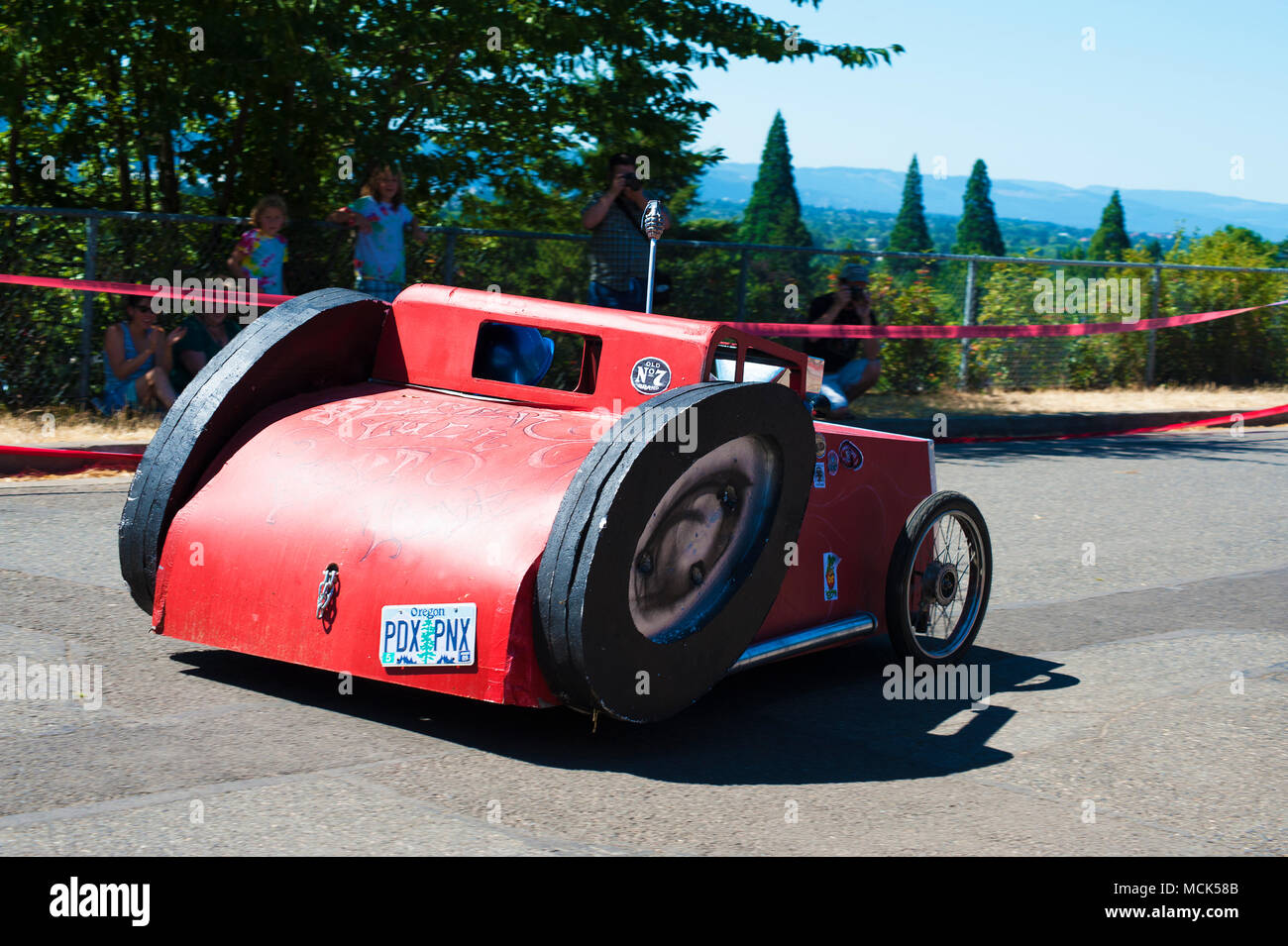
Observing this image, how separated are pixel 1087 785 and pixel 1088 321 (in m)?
14.1

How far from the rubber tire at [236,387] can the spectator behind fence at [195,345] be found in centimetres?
531

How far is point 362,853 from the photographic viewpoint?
3.54m

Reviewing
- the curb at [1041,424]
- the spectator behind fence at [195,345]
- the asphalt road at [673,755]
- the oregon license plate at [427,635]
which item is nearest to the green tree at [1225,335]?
the curb at [1041,424]

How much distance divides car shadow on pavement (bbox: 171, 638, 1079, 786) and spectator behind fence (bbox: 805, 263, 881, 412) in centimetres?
706

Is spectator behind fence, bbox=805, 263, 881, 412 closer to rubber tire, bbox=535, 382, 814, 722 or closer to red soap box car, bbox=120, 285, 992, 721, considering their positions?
red soap box car, bbox=120, 285, 992, 721

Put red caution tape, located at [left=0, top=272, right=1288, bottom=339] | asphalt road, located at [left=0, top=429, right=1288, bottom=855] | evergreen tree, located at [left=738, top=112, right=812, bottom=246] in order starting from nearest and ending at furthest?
asphalt road, located at [left=0, top=429, right=1288, bottom=855] → red caution tape, located at [left=0, top=272, right=1288, bottom=339] → evergreen tree, located at [left=738, top=112, right=812, bottom=246]

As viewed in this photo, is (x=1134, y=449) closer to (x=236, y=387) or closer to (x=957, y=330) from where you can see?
(x=957, y=330)

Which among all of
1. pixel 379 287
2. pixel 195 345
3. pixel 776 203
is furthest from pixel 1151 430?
pixel 776 203

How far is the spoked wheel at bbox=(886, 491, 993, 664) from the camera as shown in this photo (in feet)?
18.0

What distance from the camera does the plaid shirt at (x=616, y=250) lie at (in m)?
11.4

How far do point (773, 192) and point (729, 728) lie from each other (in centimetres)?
8753

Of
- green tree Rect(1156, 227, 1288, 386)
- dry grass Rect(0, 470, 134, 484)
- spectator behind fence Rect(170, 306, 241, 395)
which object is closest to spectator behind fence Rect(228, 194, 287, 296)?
spectator behind fence Rect(170, 306, 241, 395)

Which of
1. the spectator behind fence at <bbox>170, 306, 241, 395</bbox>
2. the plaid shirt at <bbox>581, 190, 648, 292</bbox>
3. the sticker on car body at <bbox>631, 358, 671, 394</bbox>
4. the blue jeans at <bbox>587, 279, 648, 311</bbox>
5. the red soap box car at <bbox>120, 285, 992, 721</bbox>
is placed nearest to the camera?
the red soap box car at <bbox>120, 285, 992, 721</bbox>

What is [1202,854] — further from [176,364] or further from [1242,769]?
[176,364]
